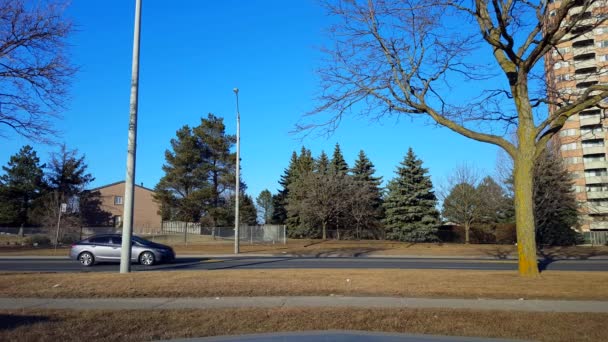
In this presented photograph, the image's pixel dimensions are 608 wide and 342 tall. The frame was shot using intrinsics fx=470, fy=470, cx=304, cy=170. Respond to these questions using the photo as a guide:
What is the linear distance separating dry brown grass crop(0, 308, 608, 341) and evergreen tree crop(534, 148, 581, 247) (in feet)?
114

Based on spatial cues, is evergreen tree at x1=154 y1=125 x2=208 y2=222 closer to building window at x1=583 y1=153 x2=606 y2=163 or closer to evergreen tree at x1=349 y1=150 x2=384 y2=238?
evergreen tree at x1=349 y1=150 x2=384 y2=238

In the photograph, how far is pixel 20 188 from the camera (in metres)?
54.8

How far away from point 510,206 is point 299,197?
22.2 meters

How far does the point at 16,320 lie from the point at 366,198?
42644mm

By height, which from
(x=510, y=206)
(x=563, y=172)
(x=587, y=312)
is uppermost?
(x=563, y=172)

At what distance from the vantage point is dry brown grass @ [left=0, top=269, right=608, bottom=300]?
33.2ft

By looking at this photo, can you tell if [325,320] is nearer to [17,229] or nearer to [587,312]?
[587,312]

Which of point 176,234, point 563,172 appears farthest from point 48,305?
point 563,172

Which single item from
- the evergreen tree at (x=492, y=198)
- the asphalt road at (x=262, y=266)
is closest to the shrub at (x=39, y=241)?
the asphalt road at (x=262, y=266)

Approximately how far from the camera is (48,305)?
352 inches

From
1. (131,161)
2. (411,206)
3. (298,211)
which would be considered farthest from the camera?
(298,211)

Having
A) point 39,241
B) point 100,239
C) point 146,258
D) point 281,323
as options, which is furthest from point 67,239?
point 281,323

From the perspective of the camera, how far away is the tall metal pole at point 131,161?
561 inches

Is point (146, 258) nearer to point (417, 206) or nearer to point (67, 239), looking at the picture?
point (67, 239)
